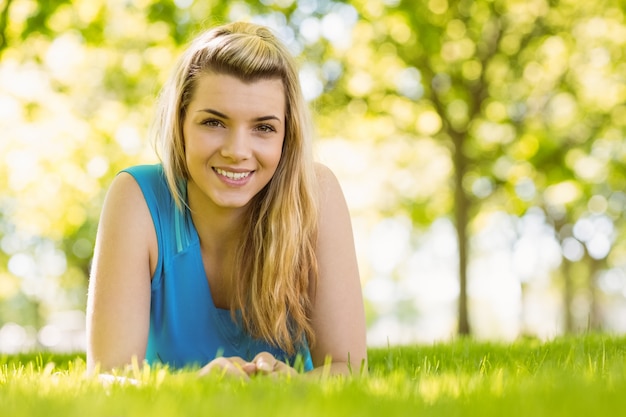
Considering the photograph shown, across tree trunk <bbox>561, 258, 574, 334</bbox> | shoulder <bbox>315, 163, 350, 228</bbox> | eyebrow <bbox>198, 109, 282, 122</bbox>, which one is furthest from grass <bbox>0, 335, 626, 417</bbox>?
tree trunk <bbox>561, 258, 574, 334</bbox>

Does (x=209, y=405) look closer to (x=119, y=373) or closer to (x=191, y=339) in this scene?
(x=119, y=373)

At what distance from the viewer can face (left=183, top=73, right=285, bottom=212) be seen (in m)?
3.20

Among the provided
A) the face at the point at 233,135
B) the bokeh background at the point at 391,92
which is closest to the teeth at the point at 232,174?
the face at the point at 233,135

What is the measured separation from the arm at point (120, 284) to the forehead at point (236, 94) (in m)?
0.58

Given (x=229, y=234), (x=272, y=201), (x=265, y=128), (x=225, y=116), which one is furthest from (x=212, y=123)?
(x=229, y=234)

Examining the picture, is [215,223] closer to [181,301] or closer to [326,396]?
[181,301]

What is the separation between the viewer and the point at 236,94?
10.5 feet

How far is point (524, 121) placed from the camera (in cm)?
1368

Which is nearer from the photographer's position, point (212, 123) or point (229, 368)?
point (229, 368)

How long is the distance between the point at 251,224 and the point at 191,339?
26.0 inches

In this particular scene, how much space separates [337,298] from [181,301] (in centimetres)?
79

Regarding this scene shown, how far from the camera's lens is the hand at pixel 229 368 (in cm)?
245

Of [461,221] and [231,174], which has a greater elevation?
[231,174]

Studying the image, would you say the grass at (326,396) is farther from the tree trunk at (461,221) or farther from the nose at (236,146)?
the tree trunk at (461,221)
